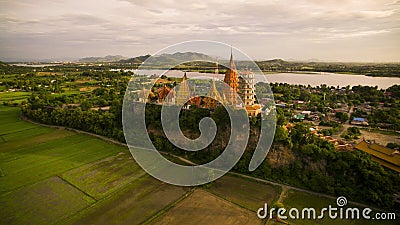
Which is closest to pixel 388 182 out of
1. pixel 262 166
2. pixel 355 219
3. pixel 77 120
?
pixel 355 219

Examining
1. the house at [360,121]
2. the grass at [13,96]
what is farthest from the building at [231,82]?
the grass at [13,96]

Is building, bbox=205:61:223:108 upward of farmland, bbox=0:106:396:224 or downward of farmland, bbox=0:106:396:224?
upward

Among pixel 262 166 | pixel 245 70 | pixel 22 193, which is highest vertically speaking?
pixel 245 70

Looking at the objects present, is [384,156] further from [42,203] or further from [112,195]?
[42,203]

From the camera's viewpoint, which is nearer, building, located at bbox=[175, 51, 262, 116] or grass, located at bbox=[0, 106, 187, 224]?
grass, located at bbox=[0, 106, 187, 224]

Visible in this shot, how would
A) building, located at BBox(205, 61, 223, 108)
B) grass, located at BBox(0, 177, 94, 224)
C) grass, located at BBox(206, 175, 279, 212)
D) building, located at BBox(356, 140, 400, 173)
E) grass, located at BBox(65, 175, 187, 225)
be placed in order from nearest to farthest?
1. grass, located at BBox(65, 175, 187, 225)
2. grass, located at BBox(0, 177, 94, 224)
3. grass, located at BBox(206, 175, 279, 212)
4. building, located at BBox(356, 140, 400, 173)
5. building, located at BBox(205, 61, 223, 108)

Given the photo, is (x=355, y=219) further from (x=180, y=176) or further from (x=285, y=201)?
(x=180, y=176)

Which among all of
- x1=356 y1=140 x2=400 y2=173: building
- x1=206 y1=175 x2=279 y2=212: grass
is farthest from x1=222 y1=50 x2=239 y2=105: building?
x1=356 y1=140 x2=400 y2=173: building

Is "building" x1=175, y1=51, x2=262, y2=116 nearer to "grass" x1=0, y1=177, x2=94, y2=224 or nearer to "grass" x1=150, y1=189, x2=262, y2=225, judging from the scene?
"grass" x1=150, y1=189, x2=262, y2=225
